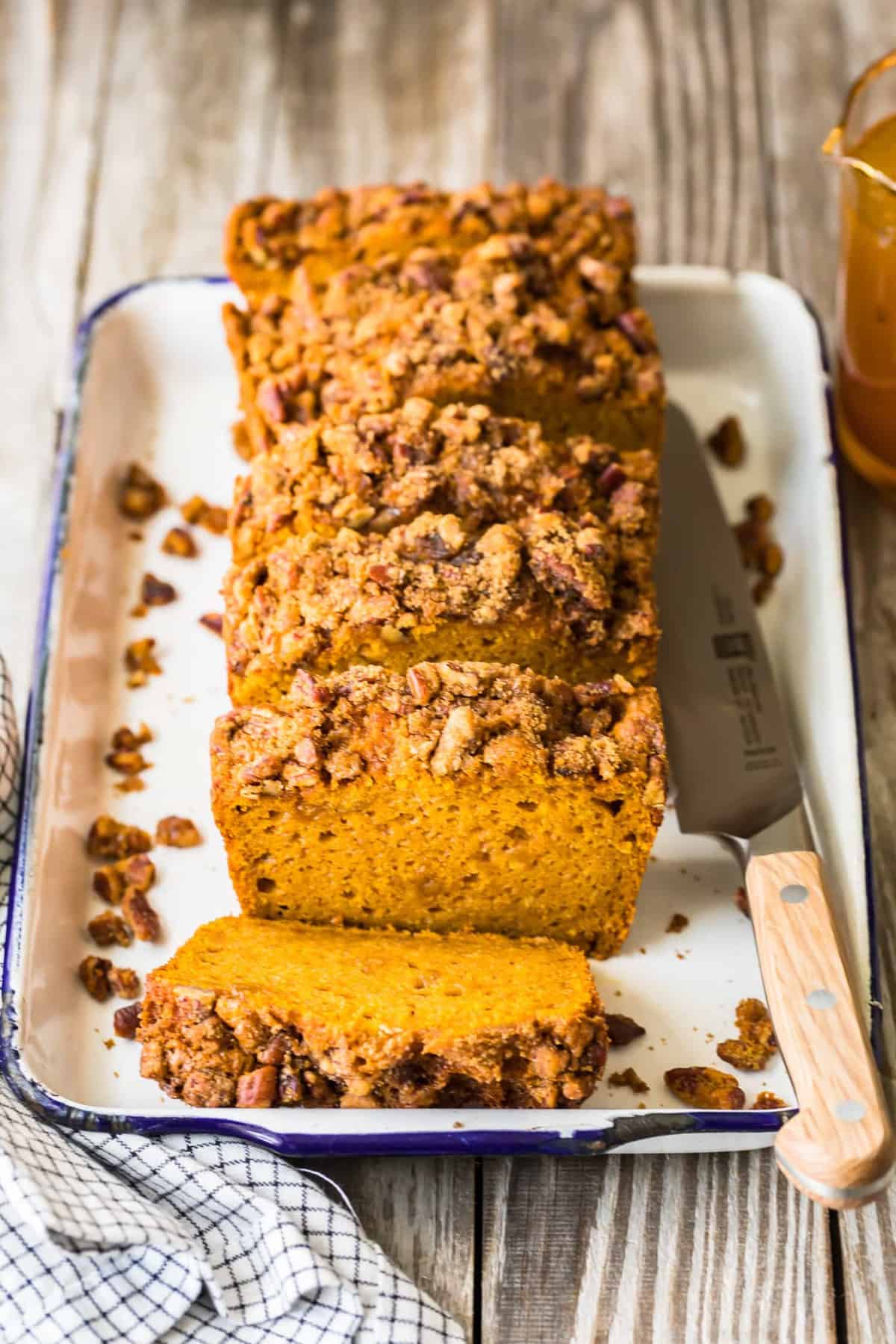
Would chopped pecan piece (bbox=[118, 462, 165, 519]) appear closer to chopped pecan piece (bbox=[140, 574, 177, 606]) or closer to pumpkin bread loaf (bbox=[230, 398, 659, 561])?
chopped pecan piece (bbox=[140, 574, 177, 606])

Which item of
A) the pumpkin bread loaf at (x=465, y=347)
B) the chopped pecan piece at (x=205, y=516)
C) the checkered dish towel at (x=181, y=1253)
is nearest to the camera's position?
the checkered dish towel at (x=181, y=1253)

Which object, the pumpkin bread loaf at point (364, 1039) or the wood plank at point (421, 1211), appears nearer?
the pumpkin bread loaf at point (364, 1039)

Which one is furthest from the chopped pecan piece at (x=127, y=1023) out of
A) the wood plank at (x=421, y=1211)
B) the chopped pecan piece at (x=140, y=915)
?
the wood plank at (x=421, y=1211)

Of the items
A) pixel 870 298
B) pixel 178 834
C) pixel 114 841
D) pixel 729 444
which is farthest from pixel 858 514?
pixel 114 841

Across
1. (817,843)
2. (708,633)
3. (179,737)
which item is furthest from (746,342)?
(179,737)

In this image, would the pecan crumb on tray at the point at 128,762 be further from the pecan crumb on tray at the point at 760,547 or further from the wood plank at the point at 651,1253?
the pecan crumb on tray at the point at 760,547

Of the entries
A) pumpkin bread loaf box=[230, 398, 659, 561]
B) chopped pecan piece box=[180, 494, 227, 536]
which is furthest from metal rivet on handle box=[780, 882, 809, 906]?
chopped pecan piece box=[180, 494, 227, 536]

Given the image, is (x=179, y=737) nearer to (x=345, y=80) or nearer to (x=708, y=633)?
(x=708, y=633)

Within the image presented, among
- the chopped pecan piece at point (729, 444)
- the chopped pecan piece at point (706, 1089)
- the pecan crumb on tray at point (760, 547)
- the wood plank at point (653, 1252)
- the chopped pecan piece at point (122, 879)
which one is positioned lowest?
the wood plank at point (653, 1252)
